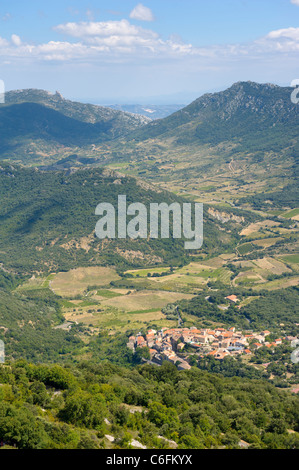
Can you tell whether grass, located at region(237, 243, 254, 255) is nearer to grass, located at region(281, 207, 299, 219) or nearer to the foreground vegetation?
grass, located at region(281, 207, 299, 219)

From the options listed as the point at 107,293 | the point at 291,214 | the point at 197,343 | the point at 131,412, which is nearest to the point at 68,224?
the point at 107,293

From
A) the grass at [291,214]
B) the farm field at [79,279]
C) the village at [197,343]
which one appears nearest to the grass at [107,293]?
the farm field at [79,279]

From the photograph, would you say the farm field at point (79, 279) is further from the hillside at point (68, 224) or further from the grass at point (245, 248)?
the grass at point (245, 248)

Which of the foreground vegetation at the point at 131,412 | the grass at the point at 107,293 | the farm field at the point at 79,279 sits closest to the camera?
the foreground vegetation at the point at 131,412

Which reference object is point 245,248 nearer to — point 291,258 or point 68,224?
point 291,258

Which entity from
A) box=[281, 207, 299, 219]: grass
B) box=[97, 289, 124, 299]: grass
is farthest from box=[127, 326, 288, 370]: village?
box=[281, 207, 299, 219]: grass
